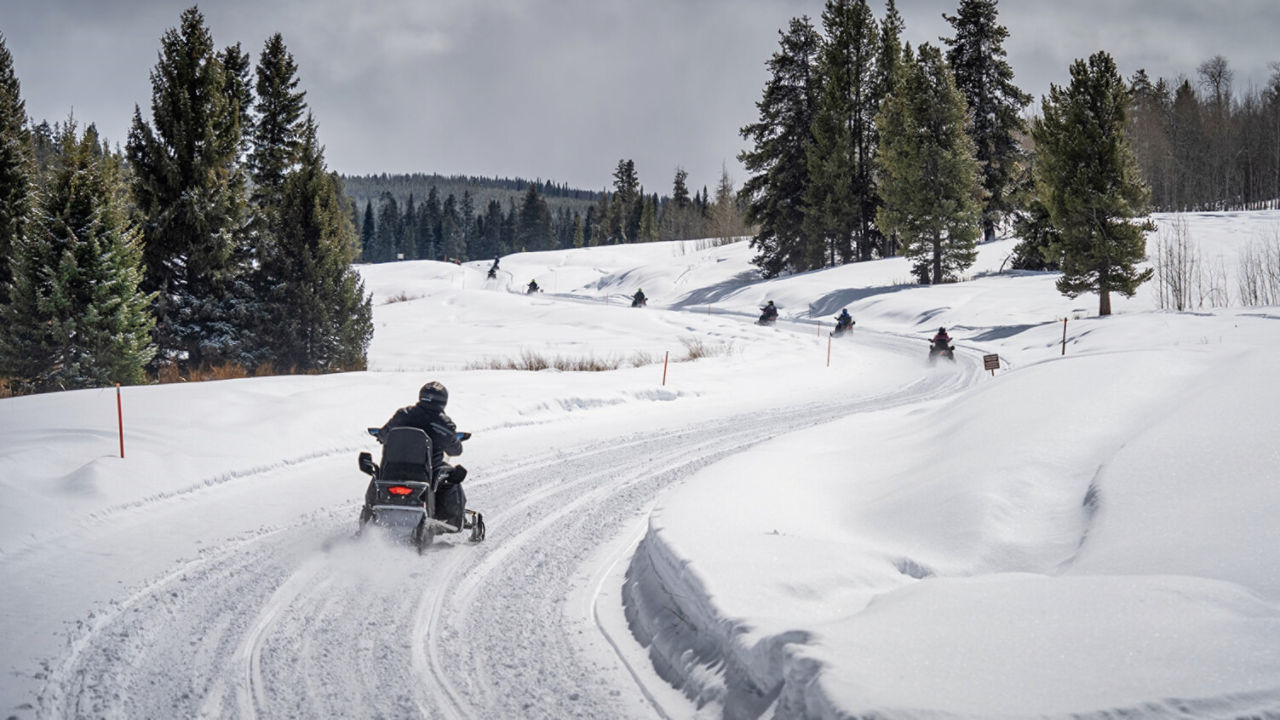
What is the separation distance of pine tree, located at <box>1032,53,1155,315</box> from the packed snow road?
25.2 meters

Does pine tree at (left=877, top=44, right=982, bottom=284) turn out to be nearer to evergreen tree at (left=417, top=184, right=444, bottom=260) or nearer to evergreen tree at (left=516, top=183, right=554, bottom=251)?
evergreen tree at (left=516, top=183, right=554, bottom=251)

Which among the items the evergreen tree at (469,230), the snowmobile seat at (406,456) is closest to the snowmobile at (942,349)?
the snowmobile seat at (406,456)

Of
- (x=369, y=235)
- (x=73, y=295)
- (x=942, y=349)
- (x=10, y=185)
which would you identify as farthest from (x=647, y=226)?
(x=73, y=295)

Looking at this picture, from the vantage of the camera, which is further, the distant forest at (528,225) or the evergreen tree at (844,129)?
the distant forest at (528,225)

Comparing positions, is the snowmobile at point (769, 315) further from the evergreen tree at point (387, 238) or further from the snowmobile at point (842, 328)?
the evergreen tree at point (387, 238)

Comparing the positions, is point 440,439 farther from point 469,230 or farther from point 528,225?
point 469,230

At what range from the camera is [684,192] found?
4427 inches

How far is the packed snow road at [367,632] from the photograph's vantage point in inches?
155

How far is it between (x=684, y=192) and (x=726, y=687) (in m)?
112

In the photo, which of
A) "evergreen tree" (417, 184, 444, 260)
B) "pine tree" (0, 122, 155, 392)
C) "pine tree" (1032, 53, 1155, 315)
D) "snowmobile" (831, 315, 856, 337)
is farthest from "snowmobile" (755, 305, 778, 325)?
"evergreen tree" (417, 184, 444, 260)

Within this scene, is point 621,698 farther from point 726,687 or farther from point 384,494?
point 384,494

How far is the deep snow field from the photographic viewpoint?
126 inches

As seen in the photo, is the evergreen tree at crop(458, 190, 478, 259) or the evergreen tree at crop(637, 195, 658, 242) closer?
the evergreen tree at crop(637, 195, 658, 242)

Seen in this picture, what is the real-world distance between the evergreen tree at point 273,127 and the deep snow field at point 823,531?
763 inches
